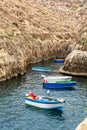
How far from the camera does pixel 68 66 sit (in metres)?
140

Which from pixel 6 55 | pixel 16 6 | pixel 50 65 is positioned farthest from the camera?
pixel 16 6

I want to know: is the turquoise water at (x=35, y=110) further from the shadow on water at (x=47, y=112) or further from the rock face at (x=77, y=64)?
the rock face at (x=77, y=64)

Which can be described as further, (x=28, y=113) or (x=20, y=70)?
(x=20, y=70)

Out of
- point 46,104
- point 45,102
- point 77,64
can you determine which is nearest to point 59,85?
point 77,64

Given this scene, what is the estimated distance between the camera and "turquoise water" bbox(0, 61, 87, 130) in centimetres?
7988

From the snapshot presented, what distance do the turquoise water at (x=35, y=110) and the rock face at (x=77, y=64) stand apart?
10.8 m

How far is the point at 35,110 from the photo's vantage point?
92125 millimetres

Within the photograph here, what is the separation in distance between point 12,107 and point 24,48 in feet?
251

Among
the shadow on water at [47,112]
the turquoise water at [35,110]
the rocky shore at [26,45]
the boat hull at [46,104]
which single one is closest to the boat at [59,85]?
the turquoise water at [35,110]

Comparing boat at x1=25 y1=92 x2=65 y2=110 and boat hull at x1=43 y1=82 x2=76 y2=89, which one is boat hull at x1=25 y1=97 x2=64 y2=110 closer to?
boat at x1=25 y1=92 x2=65 y2=110

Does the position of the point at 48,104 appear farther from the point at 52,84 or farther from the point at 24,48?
the point at 24,48

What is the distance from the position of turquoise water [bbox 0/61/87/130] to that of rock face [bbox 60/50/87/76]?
10.8 meters

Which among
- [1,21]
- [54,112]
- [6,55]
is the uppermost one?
[1,21]

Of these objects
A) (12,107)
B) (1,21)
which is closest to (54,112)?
(12,107)
